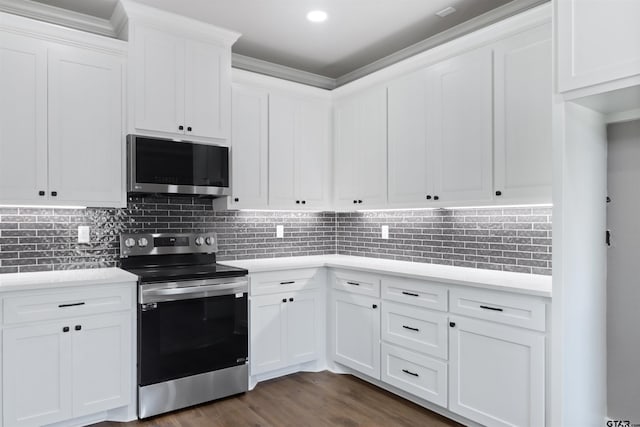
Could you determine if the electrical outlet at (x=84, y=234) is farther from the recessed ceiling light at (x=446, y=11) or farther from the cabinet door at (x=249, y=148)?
the recessed ceiling light at (x=446, y=11)

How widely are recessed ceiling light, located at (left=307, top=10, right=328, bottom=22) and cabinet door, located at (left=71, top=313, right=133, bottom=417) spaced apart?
7.84 feet

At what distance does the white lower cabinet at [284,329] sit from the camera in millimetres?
3354

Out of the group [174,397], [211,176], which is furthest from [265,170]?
[174,397]

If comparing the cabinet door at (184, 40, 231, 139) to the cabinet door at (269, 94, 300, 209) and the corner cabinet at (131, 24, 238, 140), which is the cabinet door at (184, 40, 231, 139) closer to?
the corner cabinet at (131, 24, 238, 140)

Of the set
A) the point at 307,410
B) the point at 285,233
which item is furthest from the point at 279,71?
the point at 307,410

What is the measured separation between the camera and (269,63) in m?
4.21

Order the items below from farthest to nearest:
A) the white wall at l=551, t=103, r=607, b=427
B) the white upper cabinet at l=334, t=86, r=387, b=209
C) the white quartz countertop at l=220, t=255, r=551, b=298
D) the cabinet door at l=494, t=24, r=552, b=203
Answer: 1. the white upper cabinet at l=334, t=86, r=387, b=209
2. the cabinet door at l=494, t=24, r=552, b=203
3. the white quartz countertop at l=220, t=255, r=551, b=298
4. the white wall at l=551, t=103, r=607, b=427

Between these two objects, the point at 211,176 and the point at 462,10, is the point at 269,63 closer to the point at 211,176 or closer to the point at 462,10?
Result: the point at 211,176

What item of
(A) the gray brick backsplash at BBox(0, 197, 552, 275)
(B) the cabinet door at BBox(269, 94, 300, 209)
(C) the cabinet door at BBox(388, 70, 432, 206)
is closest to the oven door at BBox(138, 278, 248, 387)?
(A) the gray brick backsplash at BBox(0, 197, 552, 275)

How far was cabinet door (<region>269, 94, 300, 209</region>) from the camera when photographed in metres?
3.79

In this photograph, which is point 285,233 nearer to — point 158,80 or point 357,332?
point 357,332

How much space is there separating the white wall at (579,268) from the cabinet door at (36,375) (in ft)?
8.68

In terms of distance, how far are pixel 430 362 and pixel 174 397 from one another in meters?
1.67

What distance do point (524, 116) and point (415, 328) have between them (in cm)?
149
